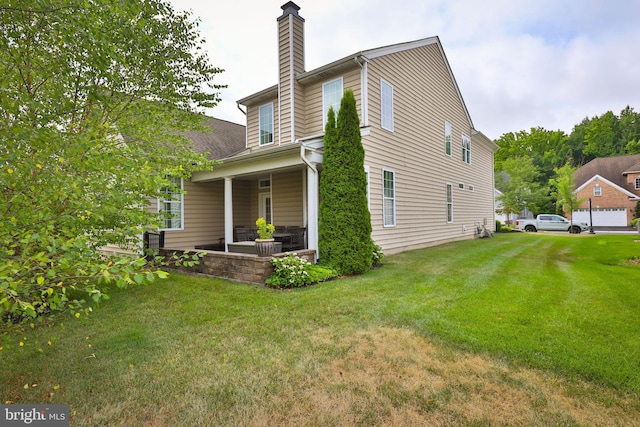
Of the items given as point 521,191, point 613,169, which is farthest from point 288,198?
point 613,169

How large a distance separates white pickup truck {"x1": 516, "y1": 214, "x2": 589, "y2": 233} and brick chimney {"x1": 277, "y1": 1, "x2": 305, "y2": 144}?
19.9 metres

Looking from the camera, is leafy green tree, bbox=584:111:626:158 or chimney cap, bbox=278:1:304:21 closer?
chimney cap, bbox=278:1:304:21

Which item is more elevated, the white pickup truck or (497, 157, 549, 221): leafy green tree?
(497, 157, 549, 221): leafy green tree

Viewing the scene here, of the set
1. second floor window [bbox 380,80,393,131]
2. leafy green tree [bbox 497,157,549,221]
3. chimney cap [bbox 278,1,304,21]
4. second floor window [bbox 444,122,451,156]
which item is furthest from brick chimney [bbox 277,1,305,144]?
leafy green tree [bbox 497,157,549,221]

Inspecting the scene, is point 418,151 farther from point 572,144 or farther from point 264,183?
point 572,144

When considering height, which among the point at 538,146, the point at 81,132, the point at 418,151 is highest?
the point at 538,146

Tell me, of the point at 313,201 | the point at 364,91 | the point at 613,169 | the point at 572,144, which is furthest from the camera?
the point at 572,144

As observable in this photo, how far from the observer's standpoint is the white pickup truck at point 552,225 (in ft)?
66.5

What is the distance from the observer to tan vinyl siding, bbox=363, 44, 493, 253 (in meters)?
9.21

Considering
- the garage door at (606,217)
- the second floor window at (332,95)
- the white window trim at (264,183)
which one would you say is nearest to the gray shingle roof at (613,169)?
the garage door at (606,217)

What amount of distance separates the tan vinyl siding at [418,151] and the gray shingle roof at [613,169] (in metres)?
24.0

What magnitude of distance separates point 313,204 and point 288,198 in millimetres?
3366

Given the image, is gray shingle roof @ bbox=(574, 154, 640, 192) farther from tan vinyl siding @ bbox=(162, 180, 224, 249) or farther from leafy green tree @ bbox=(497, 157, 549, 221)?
tan vinyl siding @ bbox=(162, 180, 224, 249)

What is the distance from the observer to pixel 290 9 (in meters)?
9.79
